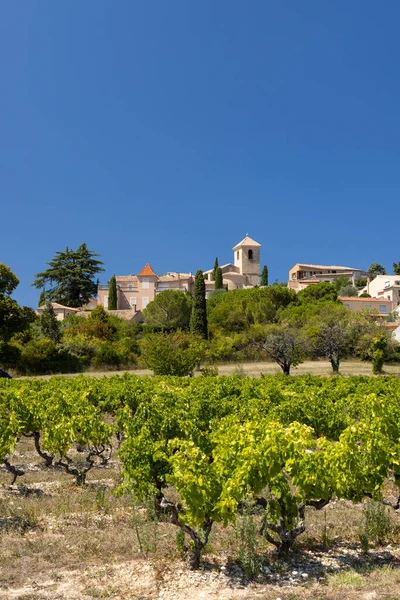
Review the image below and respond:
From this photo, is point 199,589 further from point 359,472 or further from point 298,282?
point 298,282

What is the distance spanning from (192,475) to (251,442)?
0.79 meters

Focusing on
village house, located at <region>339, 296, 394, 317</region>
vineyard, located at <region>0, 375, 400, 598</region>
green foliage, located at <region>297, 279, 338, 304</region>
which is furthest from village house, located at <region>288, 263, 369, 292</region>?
vineyard, located at <region>0, 375, 400, 598</region>

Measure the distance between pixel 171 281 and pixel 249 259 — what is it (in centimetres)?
1960

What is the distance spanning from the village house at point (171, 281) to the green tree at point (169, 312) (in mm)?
10996

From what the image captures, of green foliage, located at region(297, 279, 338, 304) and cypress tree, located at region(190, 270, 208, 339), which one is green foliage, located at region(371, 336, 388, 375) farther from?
green foliage, located at region(297, 279, 338, 304)

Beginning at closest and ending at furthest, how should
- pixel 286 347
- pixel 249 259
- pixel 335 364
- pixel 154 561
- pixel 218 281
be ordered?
pixel 154 561, pixel 286 347, pixel 335 364, pixel 218 281, pixel 249 259

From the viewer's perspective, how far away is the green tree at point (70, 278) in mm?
70688

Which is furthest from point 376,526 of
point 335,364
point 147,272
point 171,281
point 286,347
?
point 171,281

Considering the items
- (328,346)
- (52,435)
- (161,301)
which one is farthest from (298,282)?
(52,435)

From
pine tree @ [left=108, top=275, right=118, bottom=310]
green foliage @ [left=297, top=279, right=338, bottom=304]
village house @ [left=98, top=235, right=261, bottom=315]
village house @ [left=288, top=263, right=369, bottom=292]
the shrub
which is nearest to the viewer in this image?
the shrub

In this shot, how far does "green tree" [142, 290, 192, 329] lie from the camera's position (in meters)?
57.7

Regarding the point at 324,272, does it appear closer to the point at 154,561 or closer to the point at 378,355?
the point at 378,355

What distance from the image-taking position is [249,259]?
315 feet

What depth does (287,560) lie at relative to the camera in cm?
610
